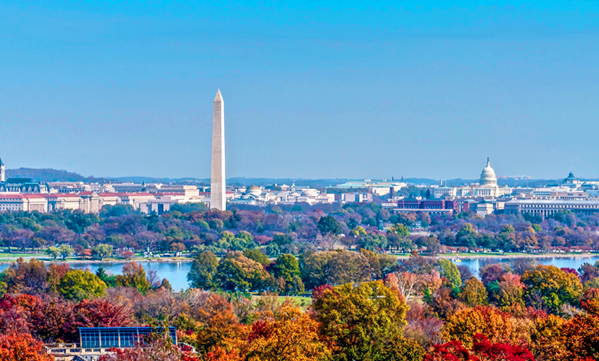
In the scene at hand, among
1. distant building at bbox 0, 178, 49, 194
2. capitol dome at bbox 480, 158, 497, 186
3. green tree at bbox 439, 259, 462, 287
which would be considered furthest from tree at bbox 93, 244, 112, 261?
capitol dome at bbox 480, 158, 497, 186

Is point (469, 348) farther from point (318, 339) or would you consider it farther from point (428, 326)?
point (428, 326)

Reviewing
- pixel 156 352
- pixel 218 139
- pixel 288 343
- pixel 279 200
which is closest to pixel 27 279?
pixel 288 343

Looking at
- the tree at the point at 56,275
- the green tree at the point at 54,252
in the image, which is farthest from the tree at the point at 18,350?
the green tree at the point at 54,252

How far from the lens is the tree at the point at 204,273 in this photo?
167ft

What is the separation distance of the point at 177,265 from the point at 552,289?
3062 cm

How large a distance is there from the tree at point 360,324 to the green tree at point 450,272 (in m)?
23.0

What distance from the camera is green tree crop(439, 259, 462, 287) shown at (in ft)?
169

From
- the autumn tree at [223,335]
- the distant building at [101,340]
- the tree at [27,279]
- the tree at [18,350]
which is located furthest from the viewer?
the tree at [27,279]

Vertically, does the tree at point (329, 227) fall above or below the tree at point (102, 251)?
above

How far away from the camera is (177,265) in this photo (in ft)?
219

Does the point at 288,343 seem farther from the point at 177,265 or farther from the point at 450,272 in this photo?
the point at 177,265

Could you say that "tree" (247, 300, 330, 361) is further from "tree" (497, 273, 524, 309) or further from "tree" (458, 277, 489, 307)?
"tree" (458, 277, 489, 307)

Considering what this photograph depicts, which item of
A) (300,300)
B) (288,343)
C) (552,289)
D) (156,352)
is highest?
(156,352)

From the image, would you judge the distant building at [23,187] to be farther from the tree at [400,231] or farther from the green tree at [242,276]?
the green tree at [242,276]
